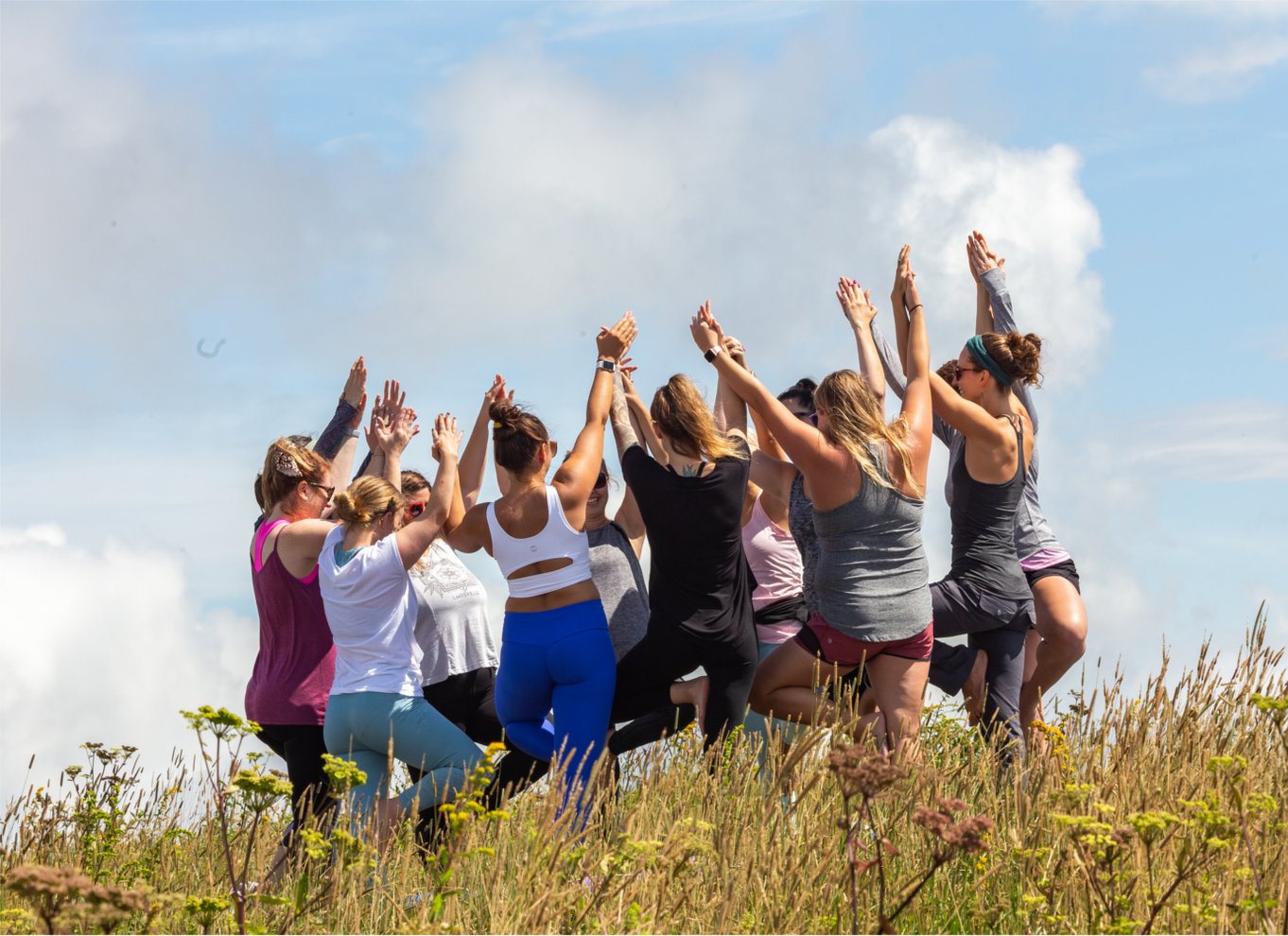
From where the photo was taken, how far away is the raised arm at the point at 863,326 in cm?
679

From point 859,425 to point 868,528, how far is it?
49 centimetres

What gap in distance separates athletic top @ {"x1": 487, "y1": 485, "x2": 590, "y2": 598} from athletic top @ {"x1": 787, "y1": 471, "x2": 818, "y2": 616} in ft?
4.13

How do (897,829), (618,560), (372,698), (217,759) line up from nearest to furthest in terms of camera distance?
(217,759)
(897,829)
(372,698)
(618,560)

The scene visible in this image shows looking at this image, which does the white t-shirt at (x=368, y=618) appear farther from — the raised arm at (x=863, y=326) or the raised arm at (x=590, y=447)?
the raised arm at (x=863, y=326)

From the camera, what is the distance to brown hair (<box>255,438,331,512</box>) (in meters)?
6.61

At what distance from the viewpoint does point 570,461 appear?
21.4 feet

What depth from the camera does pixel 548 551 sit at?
6410 millimetres

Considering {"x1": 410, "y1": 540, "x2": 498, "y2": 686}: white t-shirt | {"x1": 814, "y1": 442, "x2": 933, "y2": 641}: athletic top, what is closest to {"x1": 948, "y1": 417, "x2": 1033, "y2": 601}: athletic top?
{"x1": 814, "y1": 442, "x2": 933, "y2": 641}: athletic top

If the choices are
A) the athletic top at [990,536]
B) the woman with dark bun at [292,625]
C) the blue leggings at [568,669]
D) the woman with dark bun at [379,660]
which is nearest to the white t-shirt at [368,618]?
the woman with dark bun at [379,660]

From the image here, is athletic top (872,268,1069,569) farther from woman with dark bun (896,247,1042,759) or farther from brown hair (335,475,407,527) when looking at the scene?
brown hair (335,475,407,527)

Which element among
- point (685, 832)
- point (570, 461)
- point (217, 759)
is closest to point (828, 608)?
point (570, 461)

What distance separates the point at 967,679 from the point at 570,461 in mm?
2385

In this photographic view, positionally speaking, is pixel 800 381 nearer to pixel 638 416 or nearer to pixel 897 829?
pixel 638 416

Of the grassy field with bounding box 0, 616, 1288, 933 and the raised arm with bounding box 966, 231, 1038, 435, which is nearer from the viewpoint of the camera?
the grassy field with bounding box 0, 616, 1288, 933
